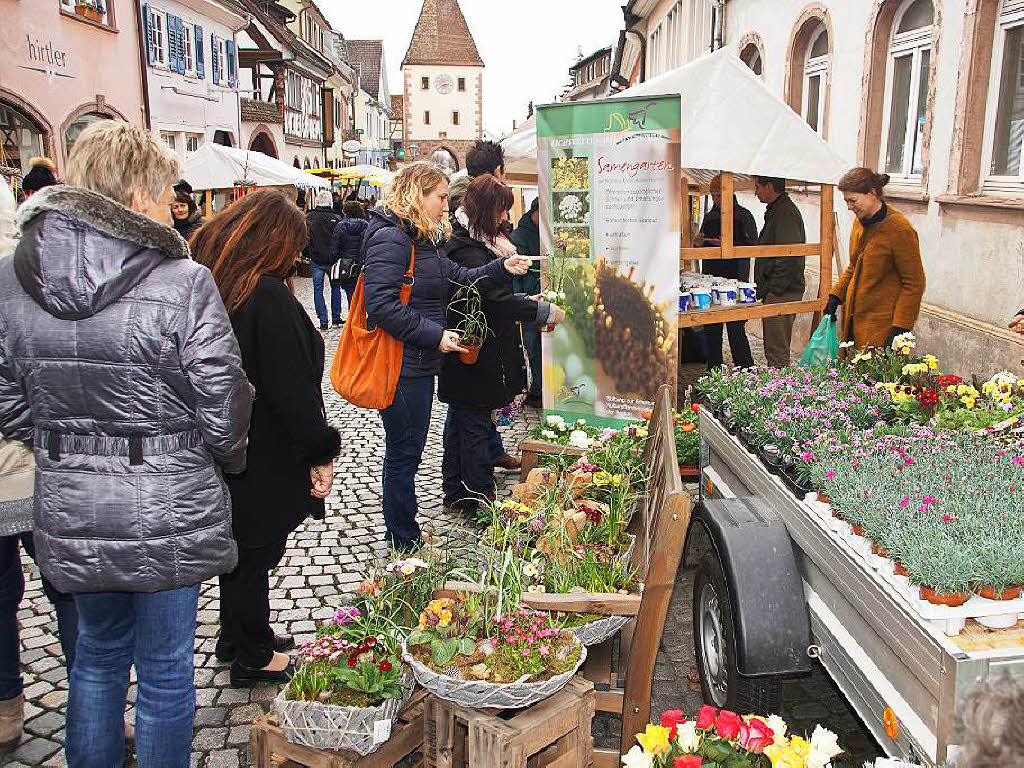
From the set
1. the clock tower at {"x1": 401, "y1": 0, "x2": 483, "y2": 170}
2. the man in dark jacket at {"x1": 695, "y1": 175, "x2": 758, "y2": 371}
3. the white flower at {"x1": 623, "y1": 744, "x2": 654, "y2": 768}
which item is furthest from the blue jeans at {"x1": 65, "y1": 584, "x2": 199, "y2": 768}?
the clock tower at {"x1": 401, "y1": 0, "x2": 483, "y2": 170}

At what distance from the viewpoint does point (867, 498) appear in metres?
2.61

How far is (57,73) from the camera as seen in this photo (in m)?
14.3

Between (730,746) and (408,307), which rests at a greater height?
(408,307)

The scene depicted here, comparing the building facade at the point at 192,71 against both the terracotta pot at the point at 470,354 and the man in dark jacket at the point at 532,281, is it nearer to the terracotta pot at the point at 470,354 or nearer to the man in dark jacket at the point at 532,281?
the man in dark jacket at the point at 532,281

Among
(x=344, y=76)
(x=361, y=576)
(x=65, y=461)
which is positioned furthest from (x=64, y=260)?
(x=344, y=76)

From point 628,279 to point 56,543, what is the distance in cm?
409

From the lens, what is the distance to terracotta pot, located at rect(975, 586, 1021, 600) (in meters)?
2.18

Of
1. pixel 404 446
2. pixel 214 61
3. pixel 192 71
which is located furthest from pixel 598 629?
pixel 214 61

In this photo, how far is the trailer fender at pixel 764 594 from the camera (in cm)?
280

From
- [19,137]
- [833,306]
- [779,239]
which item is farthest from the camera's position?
[19,137]

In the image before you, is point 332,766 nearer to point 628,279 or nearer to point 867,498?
point 867,498

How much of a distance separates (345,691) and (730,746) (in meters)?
1.21

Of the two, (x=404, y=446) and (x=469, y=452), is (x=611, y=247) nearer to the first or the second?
(x=469, y=452)

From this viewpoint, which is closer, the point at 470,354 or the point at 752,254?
the point at 470,354
